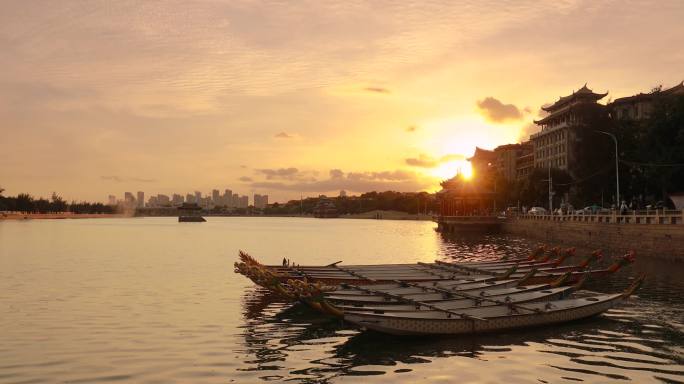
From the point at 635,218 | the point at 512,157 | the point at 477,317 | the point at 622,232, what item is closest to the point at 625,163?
the point at 622,232

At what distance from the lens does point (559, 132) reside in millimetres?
148375

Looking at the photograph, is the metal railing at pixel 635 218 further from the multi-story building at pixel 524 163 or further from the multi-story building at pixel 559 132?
the multi-story building at pixel 524 163

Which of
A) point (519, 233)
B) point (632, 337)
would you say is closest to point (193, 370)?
point (632, 337)

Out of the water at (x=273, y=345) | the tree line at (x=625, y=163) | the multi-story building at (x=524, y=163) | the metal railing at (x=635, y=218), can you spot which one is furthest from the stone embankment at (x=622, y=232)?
the multi-story building at (x=524, y=163)

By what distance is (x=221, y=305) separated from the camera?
90.3 ft

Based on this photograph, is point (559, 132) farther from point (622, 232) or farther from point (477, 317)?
point (477, 317)

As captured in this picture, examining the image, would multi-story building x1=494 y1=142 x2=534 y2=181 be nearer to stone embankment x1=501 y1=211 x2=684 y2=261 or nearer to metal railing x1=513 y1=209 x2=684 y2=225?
stone embankment x1=501 y1=211 x2=684 y2=261

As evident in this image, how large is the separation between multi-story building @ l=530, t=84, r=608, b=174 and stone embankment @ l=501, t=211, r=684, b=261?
60784 millimetres

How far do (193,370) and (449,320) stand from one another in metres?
8.07

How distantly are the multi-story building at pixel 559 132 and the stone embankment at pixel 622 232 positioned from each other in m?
60.8

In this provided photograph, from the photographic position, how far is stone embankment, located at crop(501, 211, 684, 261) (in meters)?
43.9

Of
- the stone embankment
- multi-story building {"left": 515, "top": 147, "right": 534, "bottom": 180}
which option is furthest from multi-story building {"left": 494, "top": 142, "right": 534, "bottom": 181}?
the stone embankment

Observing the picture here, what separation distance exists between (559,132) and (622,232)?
333ft

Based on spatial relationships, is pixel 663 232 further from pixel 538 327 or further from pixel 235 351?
pixel 235 351
